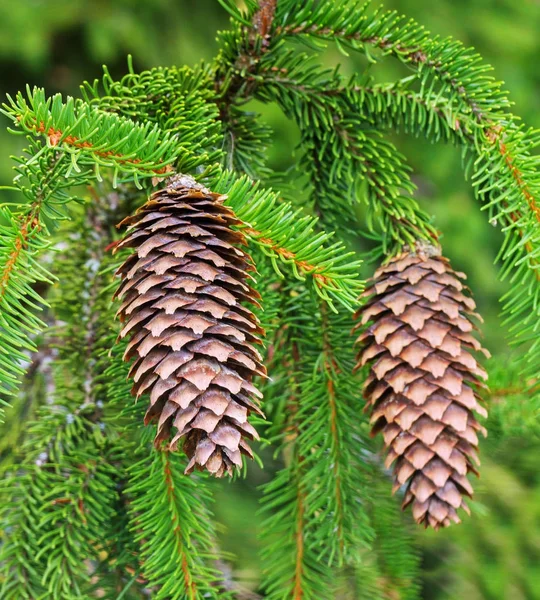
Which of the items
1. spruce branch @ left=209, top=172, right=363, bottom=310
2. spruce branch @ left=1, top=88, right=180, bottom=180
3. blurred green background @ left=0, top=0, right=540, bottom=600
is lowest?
spruce branch @ left=209, top=172, right=363, bottom=310

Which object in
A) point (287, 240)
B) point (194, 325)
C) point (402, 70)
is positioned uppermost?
point (402, 70)

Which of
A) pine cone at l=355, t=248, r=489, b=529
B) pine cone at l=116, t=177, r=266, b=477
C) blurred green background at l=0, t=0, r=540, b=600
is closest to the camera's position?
pine cone at l=116, t=177, r=266, b=477

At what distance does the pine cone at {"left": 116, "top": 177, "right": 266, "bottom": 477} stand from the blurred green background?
0.95 meters

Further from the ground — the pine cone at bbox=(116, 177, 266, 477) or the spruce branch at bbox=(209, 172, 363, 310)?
the spruce branch at bbox=(209, 172, 363, 310)

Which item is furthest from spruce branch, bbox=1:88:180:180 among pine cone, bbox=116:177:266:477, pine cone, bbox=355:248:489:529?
pine cone, bbox=355:248:489:529

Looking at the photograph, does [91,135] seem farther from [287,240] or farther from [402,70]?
[402,70]

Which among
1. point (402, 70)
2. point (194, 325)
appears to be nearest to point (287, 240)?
point (194, 325)

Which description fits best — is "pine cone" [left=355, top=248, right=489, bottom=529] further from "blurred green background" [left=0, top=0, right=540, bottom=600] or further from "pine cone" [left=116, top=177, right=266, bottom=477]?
"blurred green background" [left=0, top=0, right=540, bottom=600]

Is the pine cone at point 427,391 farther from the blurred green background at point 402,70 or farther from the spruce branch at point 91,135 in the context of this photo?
the blurred green background at point 402,70

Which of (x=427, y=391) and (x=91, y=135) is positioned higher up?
(x=91, y=135)

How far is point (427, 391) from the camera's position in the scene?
2.15ft

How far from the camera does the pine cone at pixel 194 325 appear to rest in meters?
0.53

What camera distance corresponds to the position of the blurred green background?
58.3 inches

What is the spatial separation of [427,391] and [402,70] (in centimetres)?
192
